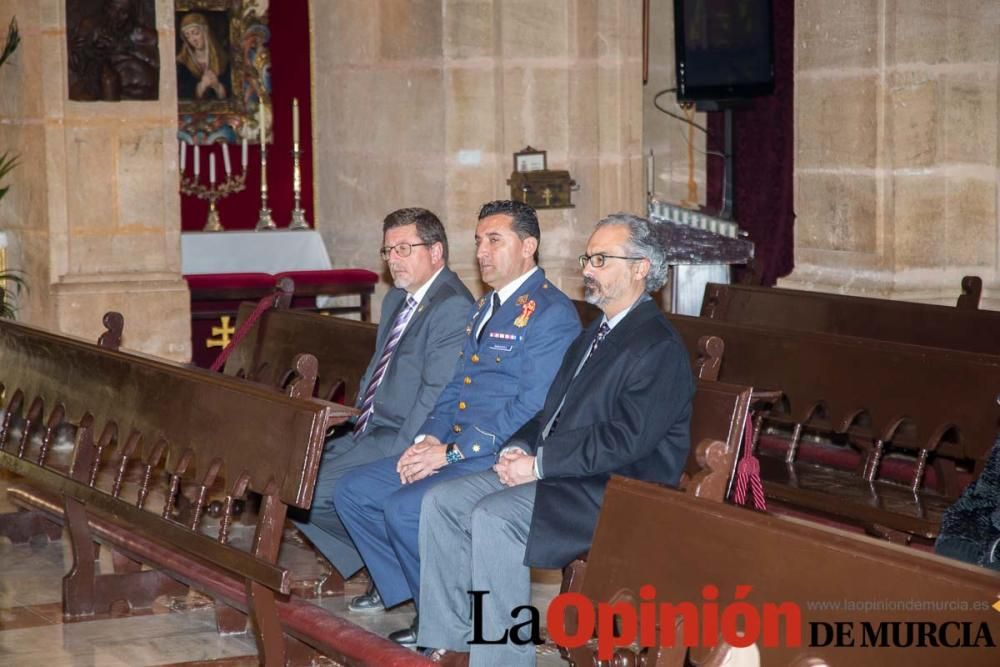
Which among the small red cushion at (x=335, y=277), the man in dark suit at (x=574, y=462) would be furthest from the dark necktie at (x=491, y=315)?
the small red cushion at (x=335, y=277)

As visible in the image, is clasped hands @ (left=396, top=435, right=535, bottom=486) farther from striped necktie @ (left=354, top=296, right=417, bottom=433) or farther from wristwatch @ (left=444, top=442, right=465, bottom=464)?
striped necktie @ (left=354, top=296, right=417, bottom=433)

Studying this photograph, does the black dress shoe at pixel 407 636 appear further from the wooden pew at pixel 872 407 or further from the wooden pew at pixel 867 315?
the wooden pew at pixel 867 315

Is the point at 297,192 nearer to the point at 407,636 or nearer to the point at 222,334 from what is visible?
the point at 222,334

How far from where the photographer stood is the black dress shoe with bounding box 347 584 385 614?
4945mm

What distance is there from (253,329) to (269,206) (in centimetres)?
393

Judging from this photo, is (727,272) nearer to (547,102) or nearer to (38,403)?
(547,102)

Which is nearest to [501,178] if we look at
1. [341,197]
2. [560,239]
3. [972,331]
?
[560,239]

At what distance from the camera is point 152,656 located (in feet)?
14.7

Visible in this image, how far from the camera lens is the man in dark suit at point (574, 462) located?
3922mm

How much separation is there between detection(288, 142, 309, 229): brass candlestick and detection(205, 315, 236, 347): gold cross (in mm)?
943

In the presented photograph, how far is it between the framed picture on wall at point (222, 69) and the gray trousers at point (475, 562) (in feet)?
20.5

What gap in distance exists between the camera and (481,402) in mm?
4551

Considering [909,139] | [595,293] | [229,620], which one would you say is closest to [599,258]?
[595,293]

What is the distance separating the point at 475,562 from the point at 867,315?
284 cm
